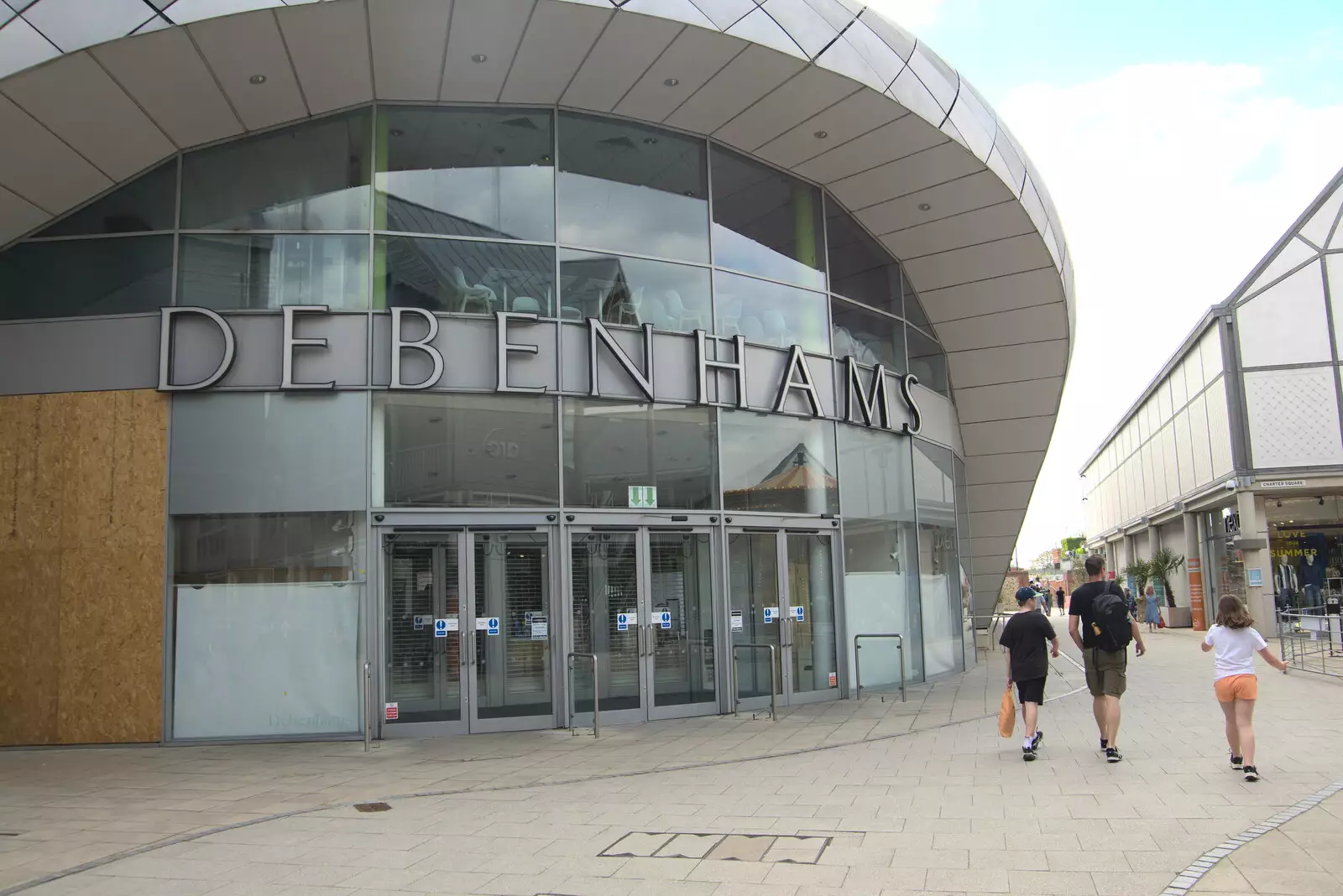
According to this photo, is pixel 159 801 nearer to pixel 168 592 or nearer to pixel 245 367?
pixel 168 592

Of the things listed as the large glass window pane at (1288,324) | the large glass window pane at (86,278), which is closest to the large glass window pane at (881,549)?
the large glass window pane at (86,278)

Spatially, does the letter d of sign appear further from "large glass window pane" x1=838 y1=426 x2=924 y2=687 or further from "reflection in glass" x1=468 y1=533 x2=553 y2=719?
"large glass window pane" x1=838 y1=426 x2=924 y2=687

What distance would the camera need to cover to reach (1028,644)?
941cm

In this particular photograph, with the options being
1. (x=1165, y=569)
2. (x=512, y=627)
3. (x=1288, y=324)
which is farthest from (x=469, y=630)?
(x=1165, y=569)

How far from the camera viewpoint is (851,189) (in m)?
15.0

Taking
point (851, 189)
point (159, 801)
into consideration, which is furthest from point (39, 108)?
point (851, 189)

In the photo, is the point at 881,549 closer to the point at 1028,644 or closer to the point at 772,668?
the point at 772,668

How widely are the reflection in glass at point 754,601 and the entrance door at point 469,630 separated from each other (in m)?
2.42

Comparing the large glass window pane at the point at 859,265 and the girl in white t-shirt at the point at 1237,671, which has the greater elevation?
the large glass window pane at the point at 859,265

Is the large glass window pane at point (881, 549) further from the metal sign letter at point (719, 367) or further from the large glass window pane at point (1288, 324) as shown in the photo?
the large glass window pane at point (1288, 324)

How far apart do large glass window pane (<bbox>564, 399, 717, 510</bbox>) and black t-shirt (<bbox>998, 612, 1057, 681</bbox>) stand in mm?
4537

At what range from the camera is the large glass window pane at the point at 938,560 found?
1627cm

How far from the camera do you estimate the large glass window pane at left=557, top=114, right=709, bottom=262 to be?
42.5 ft

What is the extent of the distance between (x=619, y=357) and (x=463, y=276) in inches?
78.9
